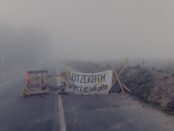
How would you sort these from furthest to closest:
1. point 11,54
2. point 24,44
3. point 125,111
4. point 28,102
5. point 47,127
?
point 24,44 → point 11,54 → point 28,102 → point 125,111 → point 47,127

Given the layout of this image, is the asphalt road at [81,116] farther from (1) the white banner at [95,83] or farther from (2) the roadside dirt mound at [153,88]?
(1) the white banner at [95,83]

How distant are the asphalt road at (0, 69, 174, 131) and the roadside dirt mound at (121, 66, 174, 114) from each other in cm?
72

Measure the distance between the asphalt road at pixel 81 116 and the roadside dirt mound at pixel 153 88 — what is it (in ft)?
2.37

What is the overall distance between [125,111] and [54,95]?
8.71m

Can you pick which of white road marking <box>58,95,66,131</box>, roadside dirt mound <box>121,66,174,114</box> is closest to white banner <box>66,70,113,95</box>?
roadside dirt mound <box>121,66,174,114</box>

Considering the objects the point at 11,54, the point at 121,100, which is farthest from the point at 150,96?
the point at 11,54

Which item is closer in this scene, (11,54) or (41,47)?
(11,54)

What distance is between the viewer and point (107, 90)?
24406mm

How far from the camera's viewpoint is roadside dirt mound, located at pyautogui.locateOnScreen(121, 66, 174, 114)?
1791 cm

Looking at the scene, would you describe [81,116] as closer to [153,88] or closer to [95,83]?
[153,88]

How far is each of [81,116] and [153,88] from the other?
6462mm

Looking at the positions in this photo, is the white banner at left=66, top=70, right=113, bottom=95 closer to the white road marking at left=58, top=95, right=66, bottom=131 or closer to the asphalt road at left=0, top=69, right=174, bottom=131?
the asphalt road at left=0, top=69, right=174, bottom=131

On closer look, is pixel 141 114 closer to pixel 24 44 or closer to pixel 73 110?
pixel 73 110

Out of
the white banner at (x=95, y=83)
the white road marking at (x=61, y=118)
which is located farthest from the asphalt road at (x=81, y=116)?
the white banner at (x=95, y=83)
